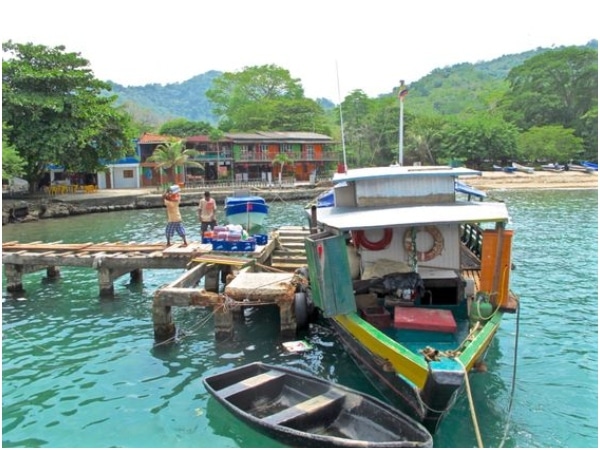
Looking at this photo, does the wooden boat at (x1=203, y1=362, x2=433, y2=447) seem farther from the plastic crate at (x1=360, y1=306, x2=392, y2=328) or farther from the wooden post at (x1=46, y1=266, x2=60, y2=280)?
the wooden post at (x1=46, y1=266, x2=60, y2=280)

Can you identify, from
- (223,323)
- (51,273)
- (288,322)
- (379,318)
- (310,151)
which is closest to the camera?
(379,318)

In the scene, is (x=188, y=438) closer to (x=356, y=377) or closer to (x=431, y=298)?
(x=356, y=377)

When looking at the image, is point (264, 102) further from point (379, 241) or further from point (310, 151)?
point (379, 241)

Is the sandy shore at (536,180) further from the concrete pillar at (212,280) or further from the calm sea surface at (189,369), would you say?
the concrete pillar at (212,280)

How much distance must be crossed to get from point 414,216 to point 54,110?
37454 millimetres

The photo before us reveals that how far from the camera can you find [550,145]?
66.6 meters

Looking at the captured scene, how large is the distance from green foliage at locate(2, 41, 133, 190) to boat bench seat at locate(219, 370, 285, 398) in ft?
117

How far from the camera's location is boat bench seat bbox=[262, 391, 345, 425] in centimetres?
752

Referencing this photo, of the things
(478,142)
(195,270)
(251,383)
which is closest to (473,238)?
(195,270)

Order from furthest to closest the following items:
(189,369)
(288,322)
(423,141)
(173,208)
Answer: (423,141) → (173,208) → (288,322) → (189,369)

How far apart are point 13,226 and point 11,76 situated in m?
12.0

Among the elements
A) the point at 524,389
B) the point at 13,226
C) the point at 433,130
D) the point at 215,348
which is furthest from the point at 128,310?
the point at 433,130

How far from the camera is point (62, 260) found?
605 inches

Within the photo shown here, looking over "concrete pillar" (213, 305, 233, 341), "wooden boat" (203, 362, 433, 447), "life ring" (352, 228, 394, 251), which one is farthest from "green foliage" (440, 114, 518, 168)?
"wooden boat" (203, 362, 433, 447)
